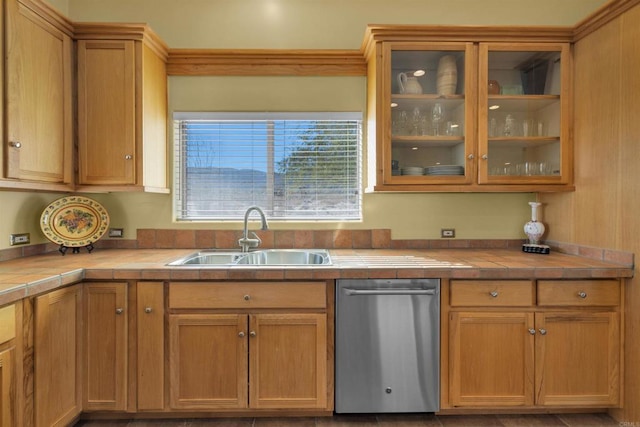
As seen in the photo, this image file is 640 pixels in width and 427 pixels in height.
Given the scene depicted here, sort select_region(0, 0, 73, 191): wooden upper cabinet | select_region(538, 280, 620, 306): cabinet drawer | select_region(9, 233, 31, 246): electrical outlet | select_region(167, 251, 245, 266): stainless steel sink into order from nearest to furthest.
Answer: select_region(0, 0, 73, 191): wooden upper cabinet
select_region(538, 280, 620, 306): cabinet drawer
select_region(9, 233, 31, 246): electrical outlet
select_region(167, 251, 245, 266): stainless steel sink

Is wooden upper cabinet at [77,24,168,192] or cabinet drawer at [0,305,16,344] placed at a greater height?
wooden upper cabinet at [77,24,168,192]

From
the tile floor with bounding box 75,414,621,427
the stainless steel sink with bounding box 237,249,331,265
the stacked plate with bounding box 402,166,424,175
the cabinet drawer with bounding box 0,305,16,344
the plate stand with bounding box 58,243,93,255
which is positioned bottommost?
the tile floor with bounding box 75,414,621,427

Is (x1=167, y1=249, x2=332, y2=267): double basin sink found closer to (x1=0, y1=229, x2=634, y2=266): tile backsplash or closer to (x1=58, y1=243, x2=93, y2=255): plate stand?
(x1=0, y1=229, x2=634, y2=266): tile backsplash

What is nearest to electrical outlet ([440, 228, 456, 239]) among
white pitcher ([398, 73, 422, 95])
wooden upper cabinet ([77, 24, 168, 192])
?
white pitcher ([398, 73, 422, 95])

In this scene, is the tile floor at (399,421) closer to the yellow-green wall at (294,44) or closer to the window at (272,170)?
the yellow-green wall at (294,44)

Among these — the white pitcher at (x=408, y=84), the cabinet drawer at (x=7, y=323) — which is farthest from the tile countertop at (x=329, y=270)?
the white pitcher at (x=408, y=84)

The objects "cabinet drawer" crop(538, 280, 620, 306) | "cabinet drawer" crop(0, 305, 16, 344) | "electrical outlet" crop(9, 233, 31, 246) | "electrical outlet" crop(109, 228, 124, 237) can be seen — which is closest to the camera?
"cabinet drawer" crop(0, 305, 16, 344)

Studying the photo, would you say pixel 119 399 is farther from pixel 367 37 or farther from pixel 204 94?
pixel 367 37

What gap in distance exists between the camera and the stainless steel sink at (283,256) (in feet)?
8.19

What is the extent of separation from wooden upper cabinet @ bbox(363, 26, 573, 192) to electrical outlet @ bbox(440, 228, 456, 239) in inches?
18.3

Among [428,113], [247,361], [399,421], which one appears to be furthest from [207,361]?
[428,113]

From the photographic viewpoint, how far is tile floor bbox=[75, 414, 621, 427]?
196 cm

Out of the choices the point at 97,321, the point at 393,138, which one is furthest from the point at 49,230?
the point at 393,138

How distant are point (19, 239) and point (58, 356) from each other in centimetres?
91
